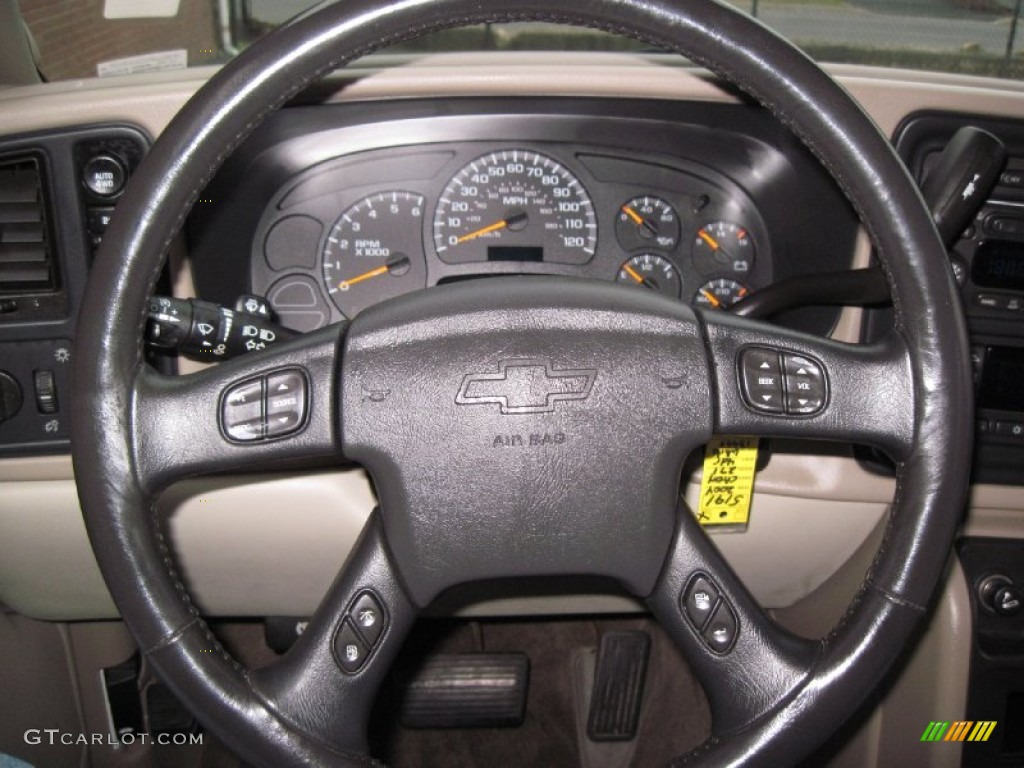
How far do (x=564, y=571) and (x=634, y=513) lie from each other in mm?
90

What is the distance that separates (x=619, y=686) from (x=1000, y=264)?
40.1 inches

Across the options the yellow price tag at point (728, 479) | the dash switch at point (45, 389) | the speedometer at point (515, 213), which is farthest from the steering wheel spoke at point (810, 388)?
the dash switch at point (45, 389)

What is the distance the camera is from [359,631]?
93cm

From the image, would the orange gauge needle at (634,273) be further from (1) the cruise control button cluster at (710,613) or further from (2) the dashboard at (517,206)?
(1) the cruise control button cluster at (710,613)

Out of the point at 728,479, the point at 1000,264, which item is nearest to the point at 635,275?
the point at 728,479

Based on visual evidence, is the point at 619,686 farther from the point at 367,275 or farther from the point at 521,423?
the point at 521,423

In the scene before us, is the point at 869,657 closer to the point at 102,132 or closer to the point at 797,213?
the point at 797,213

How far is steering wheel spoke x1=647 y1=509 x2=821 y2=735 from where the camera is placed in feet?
3.01

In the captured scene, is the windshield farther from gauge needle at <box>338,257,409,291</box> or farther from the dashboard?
gauge needle at <box>338,257,409,291</box>

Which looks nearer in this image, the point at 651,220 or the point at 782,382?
the point at 782,382

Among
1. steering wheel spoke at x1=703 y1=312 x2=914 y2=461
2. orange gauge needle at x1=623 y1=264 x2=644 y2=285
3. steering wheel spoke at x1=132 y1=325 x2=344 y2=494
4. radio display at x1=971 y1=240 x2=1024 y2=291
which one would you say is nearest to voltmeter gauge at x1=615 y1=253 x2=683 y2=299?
orange gauge needle at x1=623 y1=264 x2=644 y2=285

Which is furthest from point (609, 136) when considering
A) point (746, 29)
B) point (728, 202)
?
point (746, 29)

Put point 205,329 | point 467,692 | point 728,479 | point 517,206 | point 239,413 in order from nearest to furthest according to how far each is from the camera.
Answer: point 239,413, point 205,329, point 728,479, point 517,206, point 467,692

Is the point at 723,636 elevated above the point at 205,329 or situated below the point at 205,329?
below
